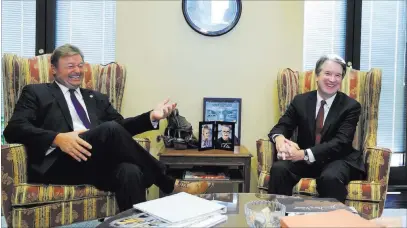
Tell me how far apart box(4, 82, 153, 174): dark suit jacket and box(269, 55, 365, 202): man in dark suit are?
2.68ft

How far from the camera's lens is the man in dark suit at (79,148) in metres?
1.98

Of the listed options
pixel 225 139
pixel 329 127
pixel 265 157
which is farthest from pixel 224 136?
pixel 329 127

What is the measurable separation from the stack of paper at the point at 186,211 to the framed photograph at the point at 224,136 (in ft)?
3.82

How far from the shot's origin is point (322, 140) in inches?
91.7

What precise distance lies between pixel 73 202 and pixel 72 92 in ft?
2.40

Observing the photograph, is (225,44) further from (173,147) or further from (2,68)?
(2,68)

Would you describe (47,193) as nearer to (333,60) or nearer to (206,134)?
(206,134)

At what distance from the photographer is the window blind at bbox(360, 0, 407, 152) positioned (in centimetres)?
320

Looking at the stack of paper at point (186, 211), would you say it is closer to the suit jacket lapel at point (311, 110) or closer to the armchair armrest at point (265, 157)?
the armchair armrest at point (265, 157)

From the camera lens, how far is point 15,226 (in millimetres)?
1851

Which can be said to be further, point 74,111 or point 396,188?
point 396,188

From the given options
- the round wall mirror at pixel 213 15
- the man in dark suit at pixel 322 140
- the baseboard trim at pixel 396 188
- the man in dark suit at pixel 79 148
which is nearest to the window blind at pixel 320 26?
the round wall mirror at pixel 213 15

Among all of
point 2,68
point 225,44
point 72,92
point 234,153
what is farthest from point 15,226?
point 225,44

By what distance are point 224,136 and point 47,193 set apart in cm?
121
